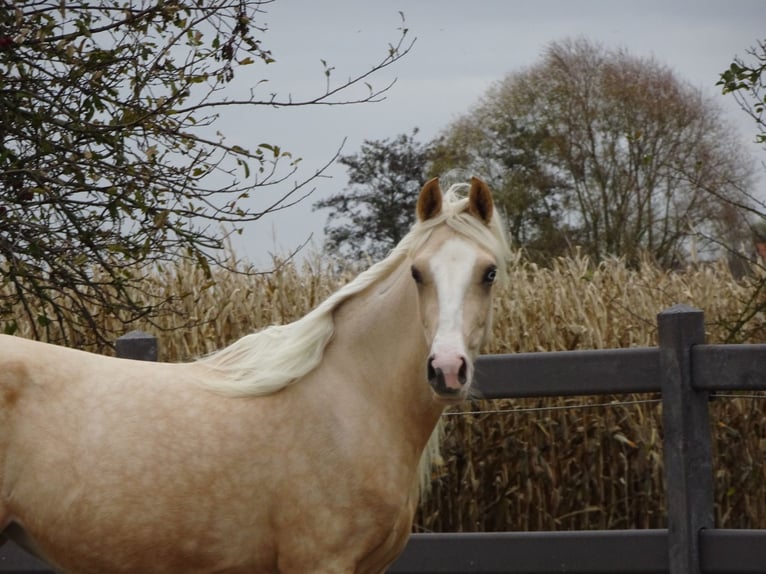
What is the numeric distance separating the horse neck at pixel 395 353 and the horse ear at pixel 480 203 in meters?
0.30

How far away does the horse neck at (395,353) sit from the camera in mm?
3764

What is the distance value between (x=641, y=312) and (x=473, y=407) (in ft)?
5.41

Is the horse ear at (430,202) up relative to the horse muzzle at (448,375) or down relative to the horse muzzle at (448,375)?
up

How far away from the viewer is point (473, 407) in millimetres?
6836

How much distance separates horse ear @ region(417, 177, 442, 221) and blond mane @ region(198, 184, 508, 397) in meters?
0.02

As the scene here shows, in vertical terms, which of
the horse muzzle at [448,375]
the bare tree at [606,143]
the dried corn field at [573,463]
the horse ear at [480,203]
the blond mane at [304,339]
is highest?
the bare tree at [606,143]

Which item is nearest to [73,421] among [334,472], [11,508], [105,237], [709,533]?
[11,508]

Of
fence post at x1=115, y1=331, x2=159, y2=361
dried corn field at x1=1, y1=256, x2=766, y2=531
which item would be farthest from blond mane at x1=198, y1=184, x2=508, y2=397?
dried corn field at x1=1, y1=256, x2=766, y2=531

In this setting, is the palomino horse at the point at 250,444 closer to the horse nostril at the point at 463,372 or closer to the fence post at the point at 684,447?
the horse nostril at the point at 463,372

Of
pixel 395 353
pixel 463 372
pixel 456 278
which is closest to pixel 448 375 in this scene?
pixel 463 372

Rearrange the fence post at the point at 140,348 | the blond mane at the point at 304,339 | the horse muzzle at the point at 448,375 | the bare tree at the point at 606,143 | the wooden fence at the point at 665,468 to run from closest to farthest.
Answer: the horse muzzle at the point at 448,375 < the blond mane at the point at 304,339 < the wooden fence at the point at 665,468 < the fence post at the point at 140,348 < the bare tree at the point at 606,143

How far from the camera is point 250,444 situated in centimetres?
366

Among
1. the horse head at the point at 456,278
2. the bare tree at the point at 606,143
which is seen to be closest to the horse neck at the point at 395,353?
the horse head at the point at 456,278

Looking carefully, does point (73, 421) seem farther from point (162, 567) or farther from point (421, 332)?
point (421, 332)
